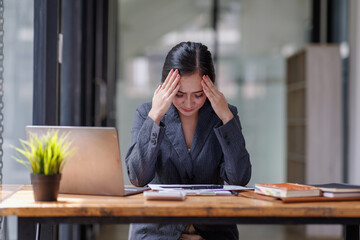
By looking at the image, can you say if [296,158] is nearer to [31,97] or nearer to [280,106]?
[280,106]

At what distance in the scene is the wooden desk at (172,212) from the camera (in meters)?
1.47

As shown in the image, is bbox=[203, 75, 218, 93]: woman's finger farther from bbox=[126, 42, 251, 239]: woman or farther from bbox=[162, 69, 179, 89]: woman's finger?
bbox=[162, 69, 179, 89]: woman's finger

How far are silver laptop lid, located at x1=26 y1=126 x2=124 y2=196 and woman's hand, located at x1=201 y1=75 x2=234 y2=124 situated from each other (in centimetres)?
63

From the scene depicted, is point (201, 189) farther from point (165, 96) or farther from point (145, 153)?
point (165, 96)

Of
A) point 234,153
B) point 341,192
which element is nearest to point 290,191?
point 341,192

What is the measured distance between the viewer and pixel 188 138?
7.55 feet

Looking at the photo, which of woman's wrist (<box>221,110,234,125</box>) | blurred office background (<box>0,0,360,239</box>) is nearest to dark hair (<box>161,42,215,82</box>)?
woman's wrist (<box>221,110,234,125</box>)

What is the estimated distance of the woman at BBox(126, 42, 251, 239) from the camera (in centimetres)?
205

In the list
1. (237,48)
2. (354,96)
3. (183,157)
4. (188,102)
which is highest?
(237,48)

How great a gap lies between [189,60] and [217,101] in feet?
0.77

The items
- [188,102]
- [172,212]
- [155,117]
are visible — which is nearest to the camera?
[172,212]

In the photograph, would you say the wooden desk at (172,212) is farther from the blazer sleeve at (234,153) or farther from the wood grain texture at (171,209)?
the blazer sleeve at (234,153)

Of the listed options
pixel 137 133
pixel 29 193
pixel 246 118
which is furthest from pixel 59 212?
pixel 246 118

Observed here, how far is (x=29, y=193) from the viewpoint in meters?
1.77
